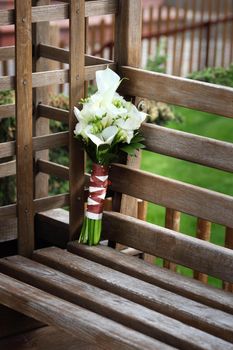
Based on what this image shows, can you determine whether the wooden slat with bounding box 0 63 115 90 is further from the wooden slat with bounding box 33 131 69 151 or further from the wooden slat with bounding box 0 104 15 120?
the wooden slat with bounding box 33 131 69 151

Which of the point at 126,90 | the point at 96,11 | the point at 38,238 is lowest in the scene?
the point at 38,238

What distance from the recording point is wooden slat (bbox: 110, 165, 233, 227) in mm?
4523

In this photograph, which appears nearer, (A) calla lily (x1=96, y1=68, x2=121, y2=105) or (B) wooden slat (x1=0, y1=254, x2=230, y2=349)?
(B) wooden slat (x1=0, y1=254, x2=230, y2=349)

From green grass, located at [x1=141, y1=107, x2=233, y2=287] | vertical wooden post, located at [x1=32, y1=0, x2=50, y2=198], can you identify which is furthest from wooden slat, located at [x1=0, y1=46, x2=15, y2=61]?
green grass, located at [x1=141, y1=107, x2=233, y2=287]

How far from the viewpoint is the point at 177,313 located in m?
4.18

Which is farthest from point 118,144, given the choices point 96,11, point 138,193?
point 96,11

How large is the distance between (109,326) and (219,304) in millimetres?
574

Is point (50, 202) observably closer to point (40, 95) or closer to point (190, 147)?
point (40, 95)

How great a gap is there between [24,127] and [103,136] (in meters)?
0.37

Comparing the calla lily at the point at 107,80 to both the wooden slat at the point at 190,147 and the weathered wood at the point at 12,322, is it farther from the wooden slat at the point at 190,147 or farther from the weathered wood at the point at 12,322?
the weathered wood at the point at 12,322

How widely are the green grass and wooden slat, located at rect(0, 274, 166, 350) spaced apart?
288 centimetres

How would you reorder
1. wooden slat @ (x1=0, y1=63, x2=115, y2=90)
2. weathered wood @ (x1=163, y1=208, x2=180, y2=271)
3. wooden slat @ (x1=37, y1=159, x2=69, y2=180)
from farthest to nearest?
weathered wood @ (x1=163, y1=208, x2=180, y2=271) → wooden slat @ (x1=37, y1=159, x2=69, y2=180) → wooden slat @ (x1=0, y1=63, x2=115, y2=90)

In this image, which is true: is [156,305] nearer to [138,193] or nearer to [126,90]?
[138,193]

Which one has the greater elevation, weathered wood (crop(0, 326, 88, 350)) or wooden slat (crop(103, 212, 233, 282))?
wooden slat (crop(103, 212, 233, 282))
